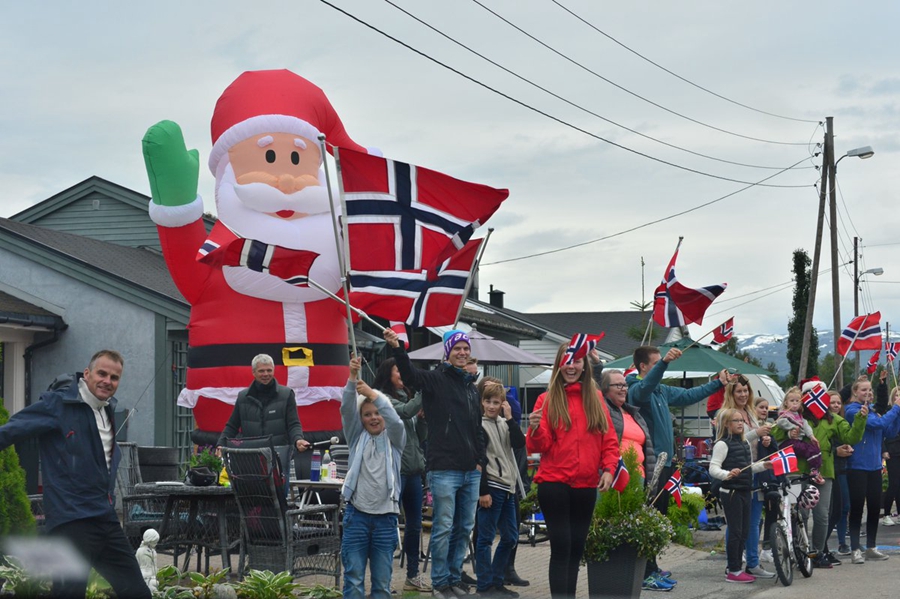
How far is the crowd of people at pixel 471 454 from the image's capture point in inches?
242

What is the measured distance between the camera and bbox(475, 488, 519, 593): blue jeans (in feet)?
30.5

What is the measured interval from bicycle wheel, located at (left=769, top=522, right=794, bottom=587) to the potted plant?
2161 millimetres

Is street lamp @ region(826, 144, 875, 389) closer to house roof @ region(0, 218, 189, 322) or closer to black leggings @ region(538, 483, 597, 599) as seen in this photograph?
house roof @ region(0, 218, 189, 322)

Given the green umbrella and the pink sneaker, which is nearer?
the pink sneaker

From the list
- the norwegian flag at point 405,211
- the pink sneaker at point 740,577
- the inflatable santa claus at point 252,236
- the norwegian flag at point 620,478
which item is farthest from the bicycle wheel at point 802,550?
the inflatable santa claus at point 252,236

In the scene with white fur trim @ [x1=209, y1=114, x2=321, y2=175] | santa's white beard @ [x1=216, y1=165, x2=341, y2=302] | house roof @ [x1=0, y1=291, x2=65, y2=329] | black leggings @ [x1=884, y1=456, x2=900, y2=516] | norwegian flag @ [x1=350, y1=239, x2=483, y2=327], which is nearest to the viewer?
norwegian flag @ [x1=350, y1=239, x2=483, y2=327]

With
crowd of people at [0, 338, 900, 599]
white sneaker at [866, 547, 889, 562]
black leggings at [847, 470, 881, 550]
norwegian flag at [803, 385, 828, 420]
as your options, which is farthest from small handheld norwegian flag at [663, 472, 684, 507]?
white sneaker at [866, 547, 889, 562]

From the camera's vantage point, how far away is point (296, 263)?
9594 mm

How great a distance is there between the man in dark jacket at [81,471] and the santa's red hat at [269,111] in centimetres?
736

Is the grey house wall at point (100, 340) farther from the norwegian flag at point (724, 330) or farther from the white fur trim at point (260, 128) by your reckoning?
the norwegian flag at point (724, 330)

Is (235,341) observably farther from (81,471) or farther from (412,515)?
(81,471)

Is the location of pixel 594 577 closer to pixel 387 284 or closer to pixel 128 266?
pixel 387 284

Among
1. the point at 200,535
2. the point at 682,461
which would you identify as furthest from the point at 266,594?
the point at 682,461

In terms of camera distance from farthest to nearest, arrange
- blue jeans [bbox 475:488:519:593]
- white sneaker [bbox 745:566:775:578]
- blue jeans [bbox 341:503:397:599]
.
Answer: white sneaker [bbox 745:566:775:578]
blue jeans [bbox 475:488:519:593]
blue jeans [bbox 341:503:397:599]
